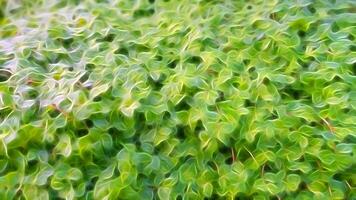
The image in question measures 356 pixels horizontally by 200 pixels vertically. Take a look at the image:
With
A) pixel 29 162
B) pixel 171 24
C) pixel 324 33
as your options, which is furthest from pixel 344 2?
pixel 29 162

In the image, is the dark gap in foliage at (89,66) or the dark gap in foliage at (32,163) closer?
the dark gap in foliage at (32,163)

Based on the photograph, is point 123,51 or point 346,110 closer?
point 346,110

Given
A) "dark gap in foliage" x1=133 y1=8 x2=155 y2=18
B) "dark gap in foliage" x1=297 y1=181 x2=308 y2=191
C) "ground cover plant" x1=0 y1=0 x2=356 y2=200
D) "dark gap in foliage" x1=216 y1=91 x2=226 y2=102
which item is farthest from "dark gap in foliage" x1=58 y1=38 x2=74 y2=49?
"dark gap in foliage" x1=297 y1=181 x2=308 y2=191

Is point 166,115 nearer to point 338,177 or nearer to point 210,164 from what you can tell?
point 210,164

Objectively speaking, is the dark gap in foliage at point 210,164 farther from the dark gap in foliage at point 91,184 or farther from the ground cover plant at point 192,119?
the dark gap in foliage at point 91,184

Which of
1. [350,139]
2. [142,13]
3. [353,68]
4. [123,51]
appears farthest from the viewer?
[142,13]

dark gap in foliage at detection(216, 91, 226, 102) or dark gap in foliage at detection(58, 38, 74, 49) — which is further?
dark gap in foliage at detection(58, 38, 74, 49)

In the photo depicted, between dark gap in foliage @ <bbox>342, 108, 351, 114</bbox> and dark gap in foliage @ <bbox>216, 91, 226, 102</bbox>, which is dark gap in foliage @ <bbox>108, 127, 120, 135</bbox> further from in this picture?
dark gap in foliage @ <bbox>342, 108, 351, 114</bbox>

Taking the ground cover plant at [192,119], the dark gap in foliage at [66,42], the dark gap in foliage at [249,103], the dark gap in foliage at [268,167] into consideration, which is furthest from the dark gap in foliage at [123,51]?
the dark gap in foliage at [268,167]

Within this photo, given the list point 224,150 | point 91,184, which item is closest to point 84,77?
point 91,184
